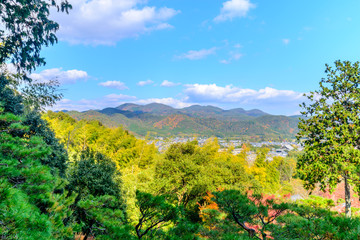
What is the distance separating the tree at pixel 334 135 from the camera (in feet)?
17.0

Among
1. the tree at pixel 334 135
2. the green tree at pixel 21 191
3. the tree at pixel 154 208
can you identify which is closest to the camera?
the green tree at pixel 21 191

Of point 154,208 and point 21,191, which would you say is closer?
point 21,191

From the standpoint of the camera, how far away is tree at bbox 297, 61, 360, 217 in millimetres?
5168

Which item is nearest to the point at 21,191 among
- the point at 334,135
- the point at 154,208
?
the point at 154,208

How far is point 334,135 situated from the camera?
550cm

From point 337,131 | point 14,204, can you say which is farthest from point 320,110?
point 14,204

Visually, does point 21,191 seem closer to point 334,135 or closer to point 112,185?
point 112,185

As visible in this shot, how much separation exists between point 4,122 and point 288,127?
173 metres

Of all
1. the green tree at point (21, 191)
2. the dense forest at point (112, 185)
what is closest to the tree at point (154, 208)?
the dense forest at point (112, 185)

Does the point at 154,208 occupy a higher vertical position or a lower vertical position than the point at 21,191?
lower

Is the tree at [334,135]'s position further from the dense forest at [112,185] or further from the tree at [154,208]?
the tree at [154,208]

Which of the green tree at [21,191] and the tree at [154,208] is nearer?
the green tree at [21,191]

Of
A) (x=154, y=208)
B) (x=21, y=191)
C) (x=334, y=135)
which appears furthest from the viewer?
(x=334, y=135)

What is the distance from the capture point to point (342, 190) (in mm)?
13062
